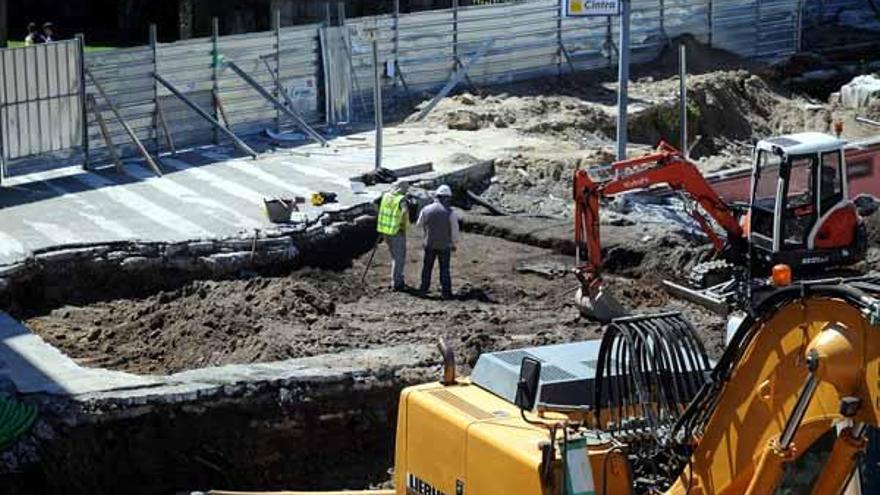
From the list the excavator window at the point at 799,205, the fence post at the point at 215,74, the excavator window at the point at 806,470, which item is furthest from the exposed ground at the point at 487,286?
the excavator window at the point at 806,470

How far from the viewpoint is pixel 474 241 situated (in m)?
21.8

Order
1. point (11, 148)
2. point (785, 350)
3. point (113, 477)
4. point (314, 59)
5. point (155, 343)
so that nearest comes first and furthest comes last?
1. point (785, 350)
2. point (113, 477)
3. point (155, 343)
4. point (11, 148)
5. point (314, 59)

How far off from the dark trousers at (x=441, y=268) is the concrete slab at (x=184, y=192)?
6.97 ft

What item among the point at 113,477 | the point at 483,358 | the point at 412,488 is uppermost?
the point at 483,358

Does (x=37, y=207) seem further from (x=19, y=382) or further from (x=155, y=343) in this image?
(x=19, y=382)

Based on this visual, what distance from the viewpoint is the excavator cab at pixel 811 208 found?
1839 cm

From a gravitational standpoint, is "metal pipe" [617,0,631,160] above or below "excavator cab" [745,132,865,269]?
above

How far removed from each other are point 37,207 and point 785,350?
15.0 m

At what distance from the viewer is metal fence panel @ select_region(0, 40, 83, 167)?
2206cm

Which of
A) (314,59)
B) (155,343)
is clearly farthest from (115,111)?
(155,343)

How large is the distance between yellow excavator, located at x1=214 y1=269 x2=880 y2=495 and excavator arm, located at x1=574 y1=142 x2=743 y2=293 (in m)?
8.47

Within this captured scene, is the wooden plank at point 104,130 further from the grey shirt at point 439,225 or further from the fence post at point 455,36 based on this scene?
the fence post at point 455,36

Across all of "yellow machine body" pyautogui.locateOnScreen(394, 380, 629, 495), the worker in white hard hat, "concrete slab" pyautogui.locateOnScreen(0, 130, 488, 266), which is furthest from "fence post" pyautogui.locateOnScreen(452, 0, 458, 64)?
"yellow machine body" pyautogui.locateOnScreen(394, 380, 629, 495)

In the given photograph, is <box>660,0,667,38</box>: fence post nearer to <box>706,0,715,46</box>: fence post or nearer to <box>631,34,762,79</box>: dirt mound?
<box>631,34,762,79</box>: dirt mound
